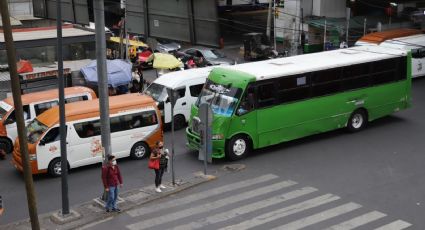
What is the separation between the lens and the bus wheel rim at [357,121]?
66.4 feet

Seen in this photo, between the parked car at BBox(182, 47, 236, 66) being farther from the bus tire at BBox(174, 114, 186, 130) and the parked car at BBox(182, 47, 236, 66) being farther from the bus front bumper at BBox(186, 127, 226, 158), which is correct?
the bus front bumper at BBox(186, 127, 226, 158)

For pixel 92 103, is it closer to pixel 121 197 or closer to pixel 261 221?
pixel 121 197

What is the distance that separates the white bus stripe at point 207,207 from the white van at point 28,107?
8.23 metres

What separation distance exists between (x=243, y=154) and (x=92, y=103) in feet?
16.8

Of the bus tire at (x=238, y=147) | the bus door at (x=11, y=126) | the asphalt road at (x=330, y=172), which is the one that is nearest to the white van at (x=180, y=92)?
the asphalt road at (x=330, y=172)

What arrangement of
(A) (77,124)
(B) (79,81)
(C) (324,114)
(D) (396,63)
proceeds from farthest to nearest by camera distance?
(B) (79,81) < (D) (396,63) < (C) (324,114) < (A) (77,124)

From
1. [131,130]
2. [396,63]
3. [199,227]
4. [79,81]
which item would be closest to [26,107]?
[131,130]

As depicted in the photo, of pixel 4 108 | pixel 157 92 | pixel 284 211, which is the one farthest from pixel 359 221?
pixel 4 108

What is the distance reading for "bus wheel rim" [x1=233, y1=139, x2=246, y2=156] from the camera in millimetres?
17625

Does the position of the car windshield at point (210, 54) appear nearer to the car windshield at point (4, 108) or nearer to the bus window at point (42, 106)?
the bus window at point (42, 106)

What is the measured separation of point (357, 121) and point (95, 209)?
1064cm

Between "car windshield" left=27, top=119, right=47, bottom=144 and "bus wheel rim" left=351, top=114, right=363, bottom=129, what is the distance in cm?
1074

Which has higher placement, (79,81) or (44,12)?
(44,12)

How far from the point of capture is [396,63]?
21.0 meters
